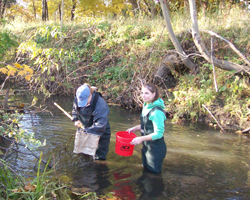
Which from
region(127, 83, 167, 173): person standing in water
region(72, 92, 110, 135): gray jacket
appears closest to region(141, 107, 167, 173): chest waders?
region(127, 83, 167, 173): person standing in water

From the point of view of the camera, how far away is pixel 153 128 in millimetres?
4035

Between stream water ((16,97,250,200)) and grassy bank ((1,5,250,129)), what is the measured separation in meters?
1.67

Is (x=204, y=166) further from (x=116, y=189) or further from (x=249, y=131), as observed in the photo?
(x=249, y=131)

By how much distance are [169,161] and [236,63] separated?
5126mm

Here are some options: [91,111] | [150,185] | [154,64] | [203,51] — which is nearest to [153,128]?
[150,185]

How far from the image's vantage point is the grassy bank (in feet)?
27.3

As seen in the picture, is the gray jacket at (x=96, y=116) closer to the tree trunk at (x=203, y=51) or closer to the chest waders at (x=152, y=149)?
the chest waders at (x=152, y=149)

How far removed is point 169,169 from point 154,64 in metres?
6.01

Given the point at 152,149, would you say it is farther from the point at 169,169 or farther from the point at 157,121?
the point at 169,169

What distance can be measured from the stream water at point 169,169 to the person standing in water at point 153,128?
0.38 meters

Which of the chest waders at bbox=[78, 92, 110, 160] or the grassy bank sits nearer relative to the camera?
the chest waders at bbox=[78, 92, 110, 160]

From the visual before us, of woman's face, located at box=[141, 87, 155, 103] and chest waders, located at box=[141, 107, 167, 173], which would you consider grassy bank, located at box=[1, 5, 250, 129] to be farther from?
chest waders, located at box=[141, 107, 167, 173]

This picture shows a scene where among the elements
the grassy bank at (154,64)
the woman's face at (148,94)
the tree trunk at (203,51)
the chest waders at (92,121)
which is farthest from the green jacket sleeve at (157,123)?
the tree trunk at (203,51)

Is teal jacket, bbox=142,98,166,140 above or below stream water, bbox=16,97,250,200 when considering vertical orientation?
above
